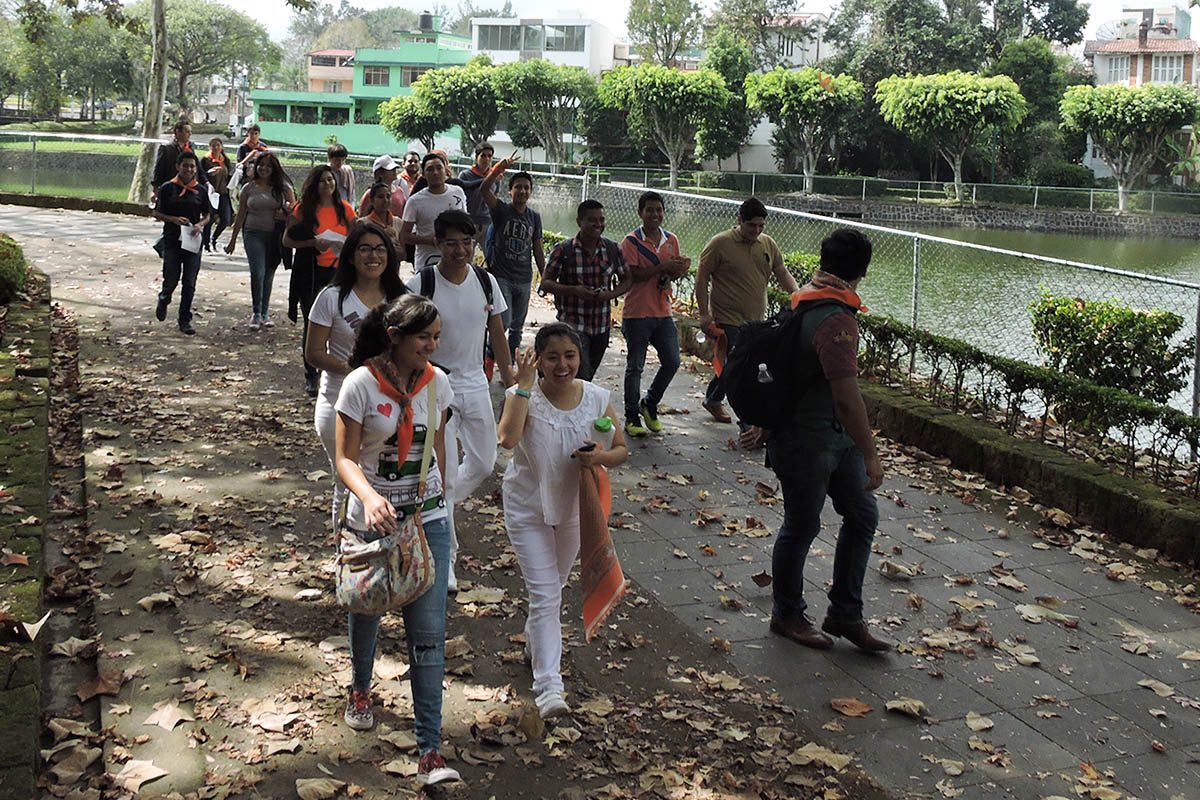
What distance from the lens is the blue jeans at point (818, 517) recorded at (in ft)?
17.6

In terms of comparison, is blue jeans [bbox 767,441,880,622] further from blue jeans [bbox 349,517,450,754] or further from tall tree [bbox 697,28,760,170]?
tall tree [bbox 697,28,760,170]

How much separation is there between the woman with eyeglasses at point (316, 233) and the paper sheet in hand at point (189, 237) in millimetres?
2225

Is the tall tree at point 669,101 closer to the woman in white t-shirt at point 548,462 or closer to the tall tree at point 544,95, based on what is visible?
the tall tree at point 544,95

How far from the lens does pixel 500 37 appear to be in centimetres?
8550

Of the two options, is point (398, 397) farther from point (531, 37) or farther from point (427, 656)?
point (531, 37)

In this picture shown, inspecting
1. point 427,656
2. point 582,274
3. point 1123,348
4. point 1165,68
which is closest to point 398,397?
point 427,656

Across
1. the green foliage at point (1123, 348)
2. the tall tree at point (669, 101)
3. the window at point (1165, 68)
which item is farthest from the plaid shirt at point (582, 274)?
the window at point (1165, 68)

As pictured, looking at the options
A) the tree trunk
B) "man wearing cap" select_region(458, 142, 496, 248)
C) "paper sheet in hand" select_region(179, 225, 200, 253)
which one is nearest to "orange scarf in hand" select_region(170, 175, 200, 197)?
"paper sheet in hand" select_region(179, 225, 200, 253)

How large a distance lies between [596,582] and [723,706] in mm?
753

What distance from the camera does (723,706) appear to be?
498cm

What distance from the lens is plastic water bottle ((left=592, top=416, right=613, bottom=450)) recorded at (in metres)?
4.74

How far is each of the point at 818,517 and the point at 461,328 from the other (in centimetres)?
192

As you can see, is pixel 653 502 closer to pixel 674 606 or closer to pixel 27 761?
pixel 674 606

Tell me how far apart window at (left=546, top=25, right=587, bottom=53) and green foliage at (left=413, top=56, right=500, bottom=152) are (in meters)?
16.8
